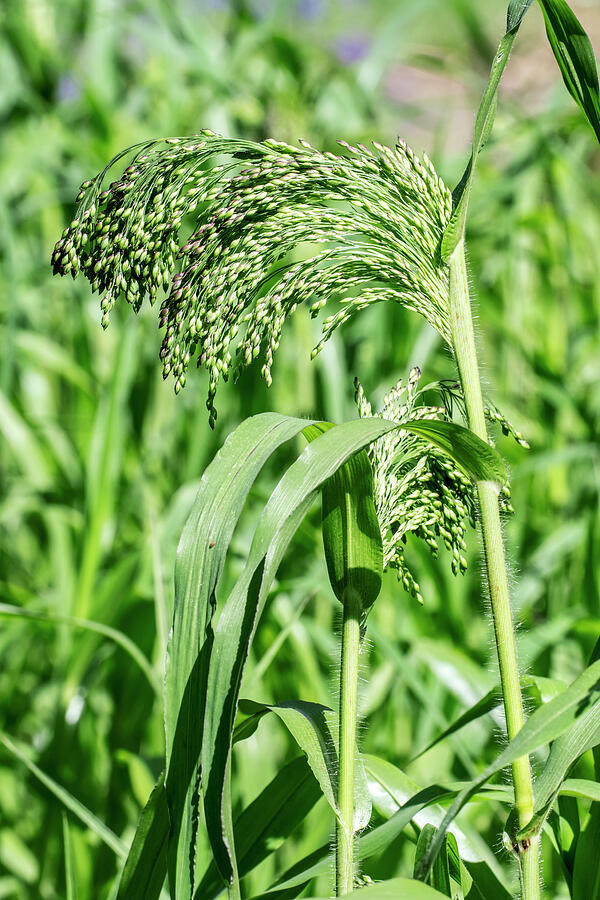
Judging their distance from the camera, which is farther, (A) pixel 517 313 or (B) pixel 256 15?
(B) pixel 256 15

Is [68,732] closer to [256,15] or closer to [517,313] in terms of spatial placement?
[517,313]

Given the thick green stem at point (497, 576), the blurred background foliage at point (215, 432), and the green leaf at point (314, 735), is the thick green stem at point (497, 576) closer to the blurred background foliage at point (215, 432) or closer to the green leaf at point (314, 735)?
the green leaf at point (314, 735)

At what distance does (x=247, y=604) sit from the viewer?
47cm

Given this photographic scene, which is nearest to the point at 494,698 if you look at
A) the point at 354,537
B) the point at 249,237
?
the point at 354,537

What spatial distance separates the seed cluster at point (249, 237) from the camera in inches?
20.6

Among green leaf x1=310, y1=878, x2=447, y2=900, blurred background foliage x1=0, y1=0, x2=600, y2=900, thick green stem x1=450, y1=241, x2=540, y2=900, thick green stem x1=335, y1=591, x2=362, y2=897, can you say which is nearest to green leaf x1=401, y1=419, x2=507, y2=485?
thick green stem x1=450, y1=241, x2=540, y2=900

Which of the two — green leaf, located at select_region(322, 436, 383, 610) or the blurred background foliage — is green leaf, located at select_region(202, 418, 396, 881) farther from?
the blurred background foliage

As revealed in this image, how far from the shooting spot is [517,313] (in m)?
1.94

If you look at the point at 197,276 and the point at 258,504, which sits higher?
the point at 258,504

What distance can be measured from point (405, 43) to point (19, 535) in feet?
5.07

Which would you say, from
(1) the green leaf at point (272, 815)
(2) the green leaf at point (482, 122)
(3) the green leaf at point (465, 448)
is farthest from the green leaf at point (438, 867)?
(2) the green leaf at point (482, 122)

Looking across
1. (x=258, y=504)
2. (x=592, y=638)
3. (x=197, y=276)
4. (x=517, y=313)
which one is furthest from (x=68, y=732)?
(x=517, y=313)

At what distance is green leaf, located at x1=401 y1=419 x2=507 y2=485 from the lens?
0.50 m

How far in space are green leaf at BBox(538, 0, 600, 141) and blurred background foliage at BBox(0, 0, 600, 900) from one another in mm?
599
